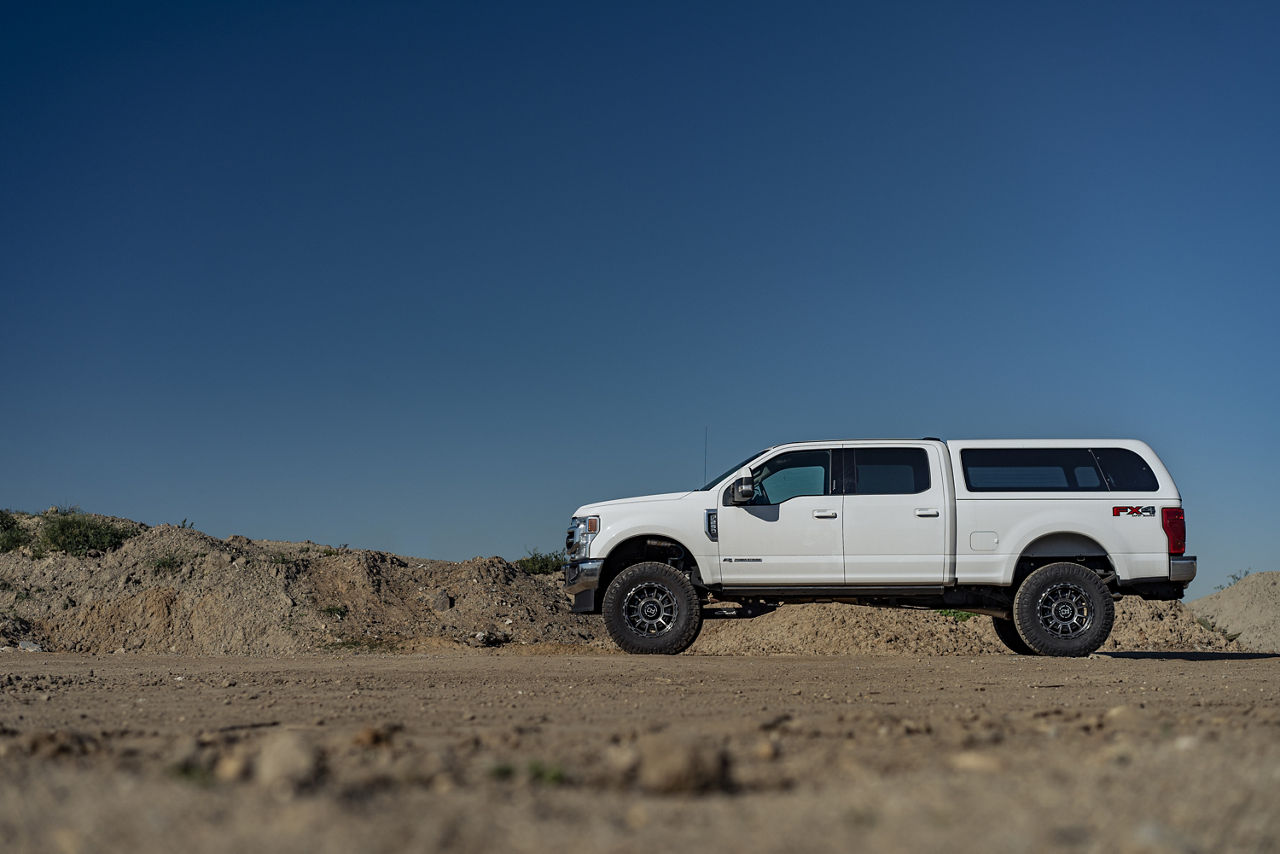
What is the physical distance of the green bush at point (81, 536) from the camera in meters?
19.0

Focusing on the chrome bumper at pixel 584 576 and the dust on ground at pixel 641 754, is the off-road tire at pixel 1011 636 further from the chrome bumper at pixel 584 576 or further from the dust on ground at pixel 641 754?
the chrome bumper at pixel 584 576

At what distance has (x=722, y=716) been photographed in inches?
220

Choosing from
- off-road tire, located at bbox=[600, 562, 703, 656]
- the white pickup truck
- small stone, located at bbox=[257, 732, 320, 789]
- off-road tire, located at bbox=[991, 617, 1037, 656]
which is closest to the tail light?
the white pickup truck

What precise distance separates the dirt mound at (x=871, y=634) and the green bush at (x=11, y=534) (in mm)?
13971

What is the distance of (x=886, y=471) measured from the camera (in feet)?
37.2

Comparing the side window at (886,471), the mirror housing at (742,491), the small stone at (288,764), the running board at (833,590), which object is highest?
the side window at (886,471)

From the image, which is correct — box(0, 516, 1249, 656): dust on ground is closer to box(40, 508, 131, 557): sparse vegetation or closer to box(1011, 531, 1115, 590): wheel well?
box(40, 508, 131, 557): sparse vegetation

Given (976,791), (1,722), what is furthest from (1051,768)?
(1,722)

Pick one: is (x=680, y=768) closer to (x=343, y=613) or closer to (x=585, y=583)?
(x=585, y=583)

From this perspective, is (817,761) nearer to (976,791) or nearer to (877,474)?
(976,791)

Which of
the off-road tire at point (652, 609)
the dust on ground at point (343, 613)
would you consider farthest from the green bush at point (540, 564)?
the off-road tire at point (652, 609)

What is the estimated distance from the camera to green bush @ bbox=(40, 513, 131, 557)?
19.0 m

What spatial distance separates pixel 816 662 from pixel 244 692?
586 cm

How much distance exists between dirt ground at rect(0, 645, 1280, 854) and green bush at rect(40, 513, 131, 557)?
13.7m
